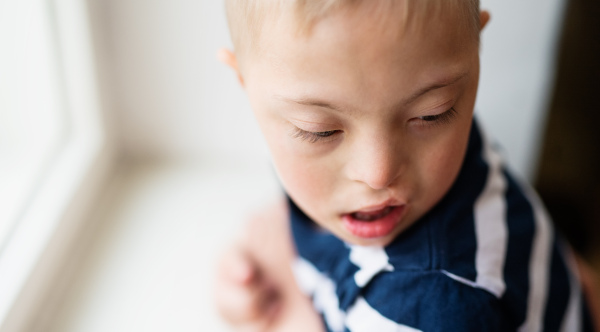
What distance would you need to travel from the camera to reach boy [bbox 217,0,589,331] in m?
0.46

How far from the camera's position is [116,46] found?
2.89 ft

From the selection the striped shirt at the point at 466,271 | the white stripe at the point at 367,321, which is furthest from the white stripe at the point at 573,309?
the white stripe at the point at 367,321

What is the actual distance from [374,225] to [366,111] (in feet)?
0.48

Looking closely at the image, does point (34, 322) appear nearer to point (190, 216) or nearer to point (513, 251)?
point (190, 216)

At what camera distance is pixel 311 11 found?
449 mm

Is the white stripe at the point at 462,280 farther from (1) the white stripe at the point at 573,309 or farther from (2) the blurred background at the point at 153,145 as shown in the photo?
(2) the blurred background at the point at 153,145

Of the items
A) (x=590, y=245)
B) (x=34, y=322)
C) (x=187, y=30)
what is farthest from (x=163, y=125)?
(x=590, y=245)

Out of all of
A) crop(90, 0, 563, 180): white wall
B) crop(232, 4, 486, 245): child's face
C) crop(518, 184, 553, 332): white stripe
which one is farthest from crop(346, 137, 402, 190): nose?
crop(90, 0, 563, 180): white wall

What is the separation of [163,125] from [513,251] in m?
0.57

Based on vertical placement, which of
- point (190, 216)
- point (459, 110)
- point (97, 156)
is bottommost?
point (459, 110)

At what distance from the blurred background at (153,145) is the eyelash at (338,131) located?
353 millimetres

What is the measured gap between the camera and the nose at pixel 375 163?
1.62ft

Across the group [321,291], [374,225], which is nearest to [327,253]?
[321,291]

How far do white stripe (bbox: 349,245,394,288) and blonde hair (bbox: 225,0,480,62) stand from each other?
0.23 meters
